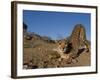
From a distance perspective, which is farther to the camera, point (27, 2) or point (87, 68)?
point (87, 68)

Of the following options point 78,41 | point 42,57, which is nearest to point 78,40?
point 78,41

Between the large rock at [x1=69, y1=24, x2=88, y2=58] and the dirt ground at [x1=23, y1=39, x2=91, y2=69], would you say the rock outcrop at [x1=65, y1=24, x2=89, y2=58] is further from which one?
the dirt ground at [x1=23, y1=39, x2=91, y2=69]

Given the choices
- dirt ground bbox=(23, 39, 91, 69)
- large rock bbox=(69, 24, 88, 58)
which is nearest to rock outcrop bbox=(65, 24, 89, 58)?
large rock bbox=(69, 24, 88, 58)

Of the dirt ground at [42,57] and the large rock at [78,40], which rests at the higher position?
the large rock at [78,40]

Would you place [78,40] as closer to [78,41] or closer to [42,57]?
[78,41]

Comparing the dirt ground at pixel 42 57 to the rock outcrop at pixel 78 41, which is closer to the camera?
the dirt ground at pixel 42 57

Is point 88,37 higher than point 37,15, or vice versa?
point 37,15

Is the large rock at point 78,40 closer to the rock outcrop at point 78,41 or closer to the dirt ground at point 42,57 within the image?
the rock outcrop at point 78,41

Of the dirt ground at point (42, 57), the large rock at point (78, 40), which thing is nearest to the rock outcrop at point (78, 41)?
the large rock at point (78, 40)

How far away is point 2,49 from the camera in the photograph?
2.19 m

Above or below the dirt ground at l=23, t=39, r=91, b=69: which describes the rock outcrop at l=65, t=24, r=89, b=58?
above

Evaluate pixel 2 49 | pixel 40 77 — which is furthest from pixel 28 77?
pixel 2 49

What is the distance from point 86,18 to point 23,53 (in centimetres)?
73

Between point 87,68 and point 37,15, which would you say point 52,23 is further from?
point 87,68
